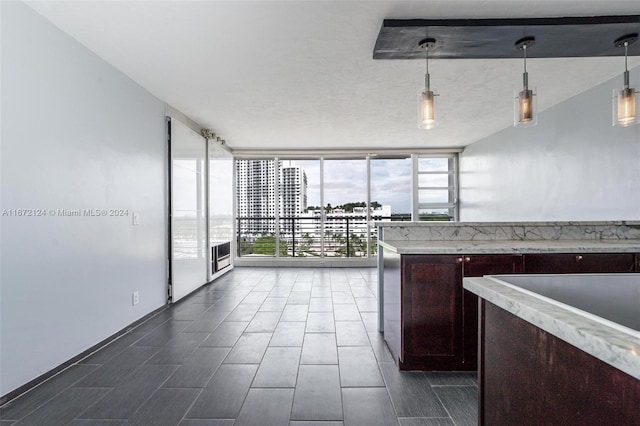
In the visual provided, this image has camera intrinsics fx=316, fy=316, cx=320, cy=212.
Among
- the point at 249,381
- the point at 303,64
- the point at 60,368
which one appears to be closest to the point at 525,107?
the point at 303,64

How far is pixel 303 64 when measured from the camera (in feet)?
8.94

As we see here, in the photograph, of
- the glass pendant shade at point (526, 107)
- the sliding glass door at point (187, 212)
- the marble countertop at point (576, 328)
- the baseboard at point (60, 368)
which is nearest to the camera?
the marble countertop at point (576, 328)

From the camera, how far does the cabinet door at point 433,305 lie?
207 cm

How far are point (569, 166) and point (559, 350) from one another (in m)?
3.74

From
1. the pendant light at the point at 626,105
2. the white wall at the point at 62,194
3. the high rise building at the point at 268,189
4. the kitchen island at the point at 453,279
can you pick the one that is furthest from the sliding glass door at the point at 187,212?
the pendant light at the point at 626,105

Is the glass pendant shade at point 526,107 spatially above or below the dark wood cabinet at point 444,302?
above

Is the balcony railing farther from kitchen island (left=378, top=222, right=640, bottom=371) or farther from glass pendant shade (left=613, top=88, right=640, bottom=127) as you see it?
A: glass pendant shade (left=613, top=88, right=640, bottom=127)

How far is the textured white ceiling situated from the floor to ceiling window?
1.77 meters

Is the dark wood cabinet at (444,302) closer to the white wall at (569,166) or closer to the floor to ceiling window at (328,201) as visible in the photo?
the white wall at (569,166)

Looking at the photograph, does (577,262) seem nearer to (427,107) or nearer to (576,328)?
(427,107)

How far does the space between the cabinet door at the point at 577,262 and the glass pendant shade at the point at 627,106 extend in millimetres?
844

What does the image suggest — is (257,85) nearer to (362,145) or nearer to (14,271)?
(14,271)

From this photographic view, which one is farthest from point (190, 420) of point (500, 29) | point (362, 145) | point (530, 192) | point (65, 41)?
point (362, 145)

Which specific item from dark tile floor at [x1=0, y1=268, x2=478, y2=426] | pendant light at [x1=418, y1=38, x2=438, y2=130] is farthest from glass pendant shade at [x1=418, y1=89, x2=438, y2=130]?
dark tile floor at [x1=0, y1=268, x2=478, y2=426]
